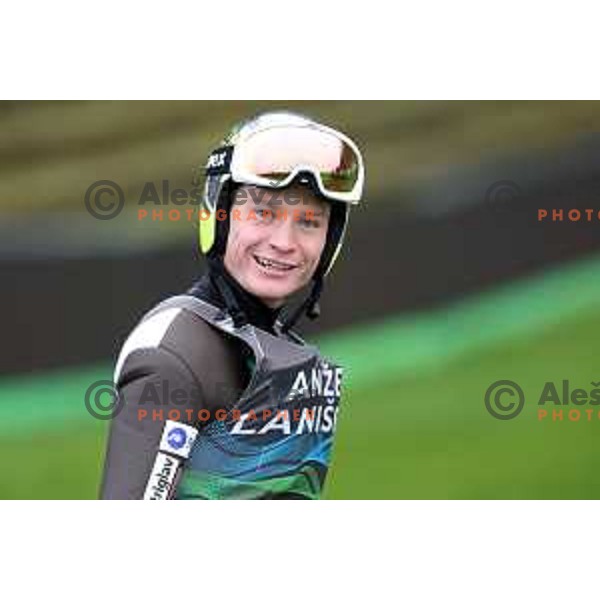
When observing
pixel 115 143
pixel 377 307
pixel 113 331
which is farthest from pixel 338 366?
pixel 115 143

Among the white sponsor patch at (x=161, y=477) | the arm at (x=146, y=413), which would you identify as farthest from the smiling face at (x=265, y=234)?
the white sponsor patch at (x=161, y=477)

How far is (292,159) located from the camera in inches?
151

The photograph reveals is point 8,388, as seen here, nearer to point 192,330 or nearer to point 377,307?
point 192,330

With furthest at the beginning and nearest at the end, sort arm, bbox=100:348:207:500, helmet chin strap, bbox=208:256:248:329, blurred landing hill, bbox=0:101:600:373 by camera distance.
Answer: blurred landing hill, bbox=0:101:600:373, helmet chin strap, bbox=208:256:248:329, arm, bbox=100:348:207:500

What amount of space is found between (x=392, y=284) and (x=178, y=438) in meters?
1.12

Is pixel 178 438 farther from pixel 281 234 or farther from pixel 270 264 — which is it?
pixel 281 234

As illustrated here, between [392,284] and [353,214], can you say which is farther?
[392,284]

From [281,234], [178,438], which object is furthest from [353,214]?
[178,438]

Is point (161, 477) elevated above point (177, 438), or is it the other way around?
point (177, 438)

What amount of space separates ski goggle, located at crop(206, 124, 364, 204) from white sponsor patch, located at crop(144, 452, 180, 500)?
1034 mm

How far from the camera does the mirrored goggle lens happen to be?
381 cm

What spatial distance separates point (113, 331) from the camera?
4.09m

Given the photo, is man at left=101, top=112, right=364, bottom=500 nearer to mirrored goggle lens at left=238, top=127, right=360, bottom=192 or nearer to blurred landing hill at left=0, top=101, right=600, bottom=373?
mirrored goggle lens at left=238, top=127, right=360, bottom=192

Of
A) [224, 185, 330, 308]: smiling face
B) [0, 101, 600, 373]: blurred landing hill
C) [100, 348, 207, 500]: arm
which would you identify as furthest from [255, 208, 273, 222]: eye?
[100, 348, 207, 500]: arm
